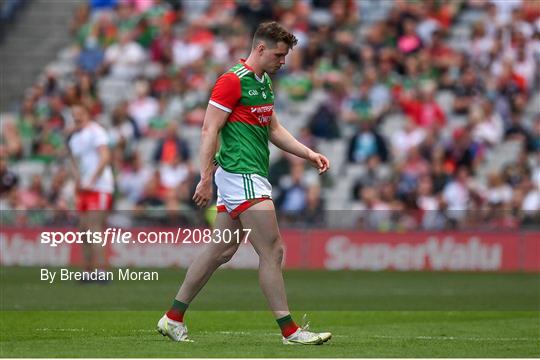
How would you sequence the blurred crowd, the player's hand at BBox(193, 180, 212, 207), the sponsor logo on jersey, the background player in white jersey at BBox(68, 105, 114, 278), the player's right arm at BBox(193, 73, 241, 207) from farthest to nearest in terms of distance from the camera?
1. the blurred crowd
2. the background player in white jersey at BBox(68, 105, 114, 278)
3. the sponsor logo on jersey
4. the player's right arm at BBox(193, 73, 241, 207)
5. the player's hand at BBox(193, 180, 212, 207)

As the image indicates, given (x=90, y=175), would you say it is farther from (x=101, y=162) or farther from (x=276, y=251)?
(x=276, y=251)

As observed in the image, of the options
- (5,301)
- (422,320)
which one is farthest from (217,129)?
(5,301)

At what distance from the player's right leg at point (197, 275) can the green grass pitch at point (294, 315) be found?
0.47 ft

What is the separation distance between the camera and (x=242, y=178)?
11.4 m

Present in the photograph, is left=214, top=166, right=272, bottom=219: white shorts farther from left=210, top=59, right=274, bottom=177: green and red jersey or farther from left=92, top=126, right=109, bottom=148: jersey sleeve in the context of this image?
left=92, top=126, right=109, bottom=148: jersey sleeve

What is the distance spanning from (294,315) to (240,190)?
465 cm

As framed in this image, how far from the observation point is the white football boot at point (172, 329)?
454 inches

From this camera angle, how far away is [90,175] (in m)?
19.6

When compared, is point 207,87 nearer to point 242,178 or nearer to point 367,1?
point 367,1

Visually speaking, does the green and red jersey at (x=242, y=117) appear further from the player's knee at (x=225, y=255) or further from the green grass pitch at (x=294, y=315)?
the green grass pitch at (x=294, y=315)

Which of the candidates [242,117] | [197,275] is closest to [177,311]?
[197,275]

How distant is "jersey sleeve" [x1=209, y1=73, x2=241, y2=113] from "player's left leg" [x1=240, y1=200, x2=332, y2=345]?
0.83m

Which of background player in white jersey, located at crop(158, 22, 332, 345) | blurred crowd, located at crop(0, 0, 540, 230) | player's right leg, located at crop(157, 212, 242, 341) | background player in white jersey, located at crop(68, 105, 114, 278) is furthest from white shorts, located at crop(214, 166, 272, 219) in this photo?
blurred crowd, located at crop(0, 0, 540, 230)

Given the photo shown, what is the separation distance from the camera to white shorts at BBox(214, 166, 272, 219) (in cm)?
1141
